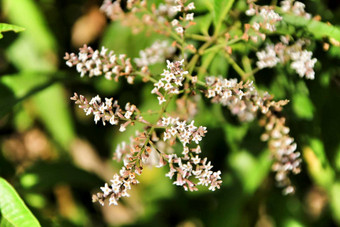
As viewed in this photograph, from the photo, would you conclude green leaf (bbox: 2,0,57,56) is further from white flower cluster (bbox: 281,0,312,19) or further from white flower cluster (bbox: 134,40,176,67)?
white flower cluster (bbox: 281,0,312,19)

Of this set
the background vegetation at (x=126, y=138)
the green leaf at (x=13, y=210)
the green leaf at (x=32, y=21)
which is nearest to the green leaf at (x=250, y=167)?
the background vegetation at (x=126, y=138)

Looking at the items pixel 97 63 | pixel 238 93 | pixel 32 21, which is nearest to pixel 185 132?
pixel 238 93

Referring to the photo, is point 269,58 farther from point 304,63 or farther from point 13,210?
point 13,210

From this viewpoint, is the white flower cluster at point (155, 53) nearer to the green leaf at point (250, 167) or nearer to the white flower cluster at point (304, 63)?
the white flower cluster at point (304, 63)

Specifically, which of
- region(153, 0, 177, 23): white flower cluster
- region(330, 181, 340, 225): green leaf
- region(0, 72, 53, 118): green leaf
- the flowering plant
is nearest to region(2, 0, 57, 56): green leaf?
region(0, 72, 53, 118): green leaf

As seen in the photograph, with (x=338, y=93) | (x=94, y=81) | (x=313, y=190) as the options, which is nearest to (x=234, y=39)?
(x=338, y=93)

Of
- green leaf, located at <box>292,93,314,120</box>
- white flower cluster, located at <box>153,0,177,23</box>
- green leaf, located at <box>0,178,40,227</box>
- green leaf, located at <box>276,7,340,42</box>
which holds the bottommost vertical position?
green leaf, located at <box>292,93,314,120</box>
